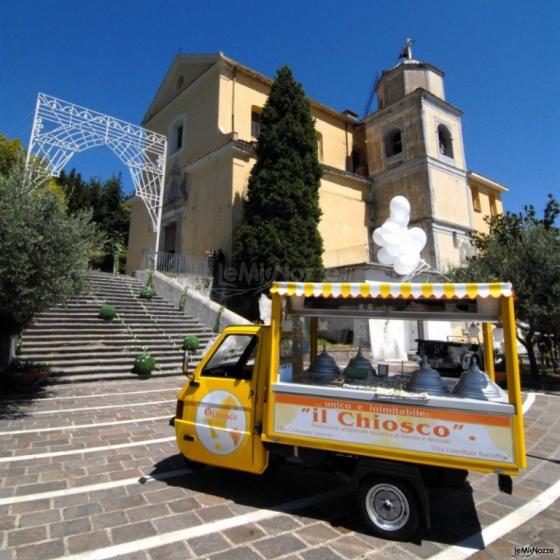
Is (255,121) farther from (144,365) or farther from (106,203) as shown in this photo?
(106,203)

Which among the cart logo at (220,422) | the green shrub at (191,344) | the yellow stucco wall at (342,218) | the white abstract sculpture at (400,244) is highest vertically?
the yellow stucco wall at (342,218)

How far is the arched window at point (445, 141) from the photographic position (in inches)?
873

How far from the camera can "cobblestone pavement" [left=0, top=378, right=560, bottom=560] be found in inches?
118

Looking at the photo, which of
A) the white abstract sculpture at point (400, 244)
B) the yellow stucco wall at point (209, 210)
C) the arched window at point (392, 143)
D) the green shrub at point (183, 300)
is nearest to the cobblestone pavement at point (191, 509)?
the white abstract sculpture at point (400, 244)

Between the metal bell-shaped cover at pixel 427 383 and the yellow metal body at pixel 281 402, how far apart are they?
36 cm

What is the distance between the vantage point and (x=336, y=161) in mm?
23156

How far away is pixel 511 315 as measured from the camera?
3025 mm

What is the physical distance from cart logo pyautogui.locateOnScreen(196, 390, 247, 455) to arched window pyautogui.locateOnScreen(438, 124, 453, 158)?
73.5ft

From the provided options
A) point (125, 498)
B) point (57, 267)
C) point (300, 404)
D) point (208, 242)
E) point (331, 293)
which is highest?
point (208, 242)

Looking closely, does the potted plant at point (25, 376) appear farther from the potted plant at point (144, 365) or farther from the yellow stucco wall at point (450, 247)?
the yellow stucco wall at point (450, 247)

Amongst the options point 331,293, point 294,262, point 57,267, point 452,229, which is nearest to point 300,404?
point 331,293

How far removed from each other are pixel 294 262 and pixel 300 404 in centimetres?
1209

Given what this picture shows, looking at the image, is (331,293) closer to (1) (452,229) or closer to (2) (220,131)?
(2) (220,131)

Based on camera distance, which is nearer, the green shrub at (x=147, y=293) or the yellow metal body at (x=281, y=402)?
the yellow metal body at (x=281, y=402)
